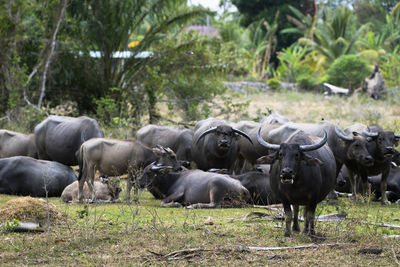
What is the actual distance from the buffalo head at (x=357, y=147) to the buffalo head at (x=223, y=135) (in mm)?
2025

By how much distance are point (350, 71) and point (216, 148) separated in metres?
20.7

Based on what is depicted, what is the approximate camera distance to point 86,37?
72.6 ft

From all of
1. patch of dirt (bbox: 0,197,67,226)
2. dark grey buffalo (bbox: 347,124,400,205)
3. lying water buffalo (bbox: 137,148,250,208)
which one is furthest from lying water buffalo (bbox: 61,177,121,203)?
A: dark grey buffalo (bbox: 347,124,400,205)

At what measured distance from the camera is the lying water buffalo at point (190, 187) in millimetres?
10492

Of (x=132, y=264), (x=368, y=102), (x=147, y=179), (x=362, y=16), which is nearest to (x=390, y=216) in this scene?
(x=147, y=179)

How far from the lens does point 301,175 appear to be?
24.2 ft

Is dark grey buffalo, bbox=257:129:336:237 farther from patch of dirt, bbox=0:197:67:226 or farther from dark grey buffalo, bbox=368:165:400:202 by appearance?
dark grey buffalo, bbox=368:165:400:202

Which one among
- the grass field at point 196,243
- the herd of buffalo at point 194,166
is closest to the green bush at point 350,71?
the herd of buffalo at point 194,166

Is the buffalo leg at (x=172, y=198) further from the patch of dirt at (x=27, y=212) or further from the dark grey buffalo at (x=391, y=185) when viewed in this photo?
the dark grey buffalo at (x=391, y=185)

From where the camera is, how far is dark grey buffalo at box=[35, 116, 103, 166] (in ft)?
45.5

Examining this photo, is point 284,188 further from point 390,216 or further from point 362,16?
point 362,16

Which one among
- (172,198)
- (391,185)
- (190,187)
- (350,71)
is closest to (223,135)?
(190,187)

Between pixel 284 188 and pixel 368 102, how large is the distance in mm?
19717

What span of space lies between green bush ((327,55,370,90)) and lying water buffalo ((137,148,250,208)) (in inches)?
855
